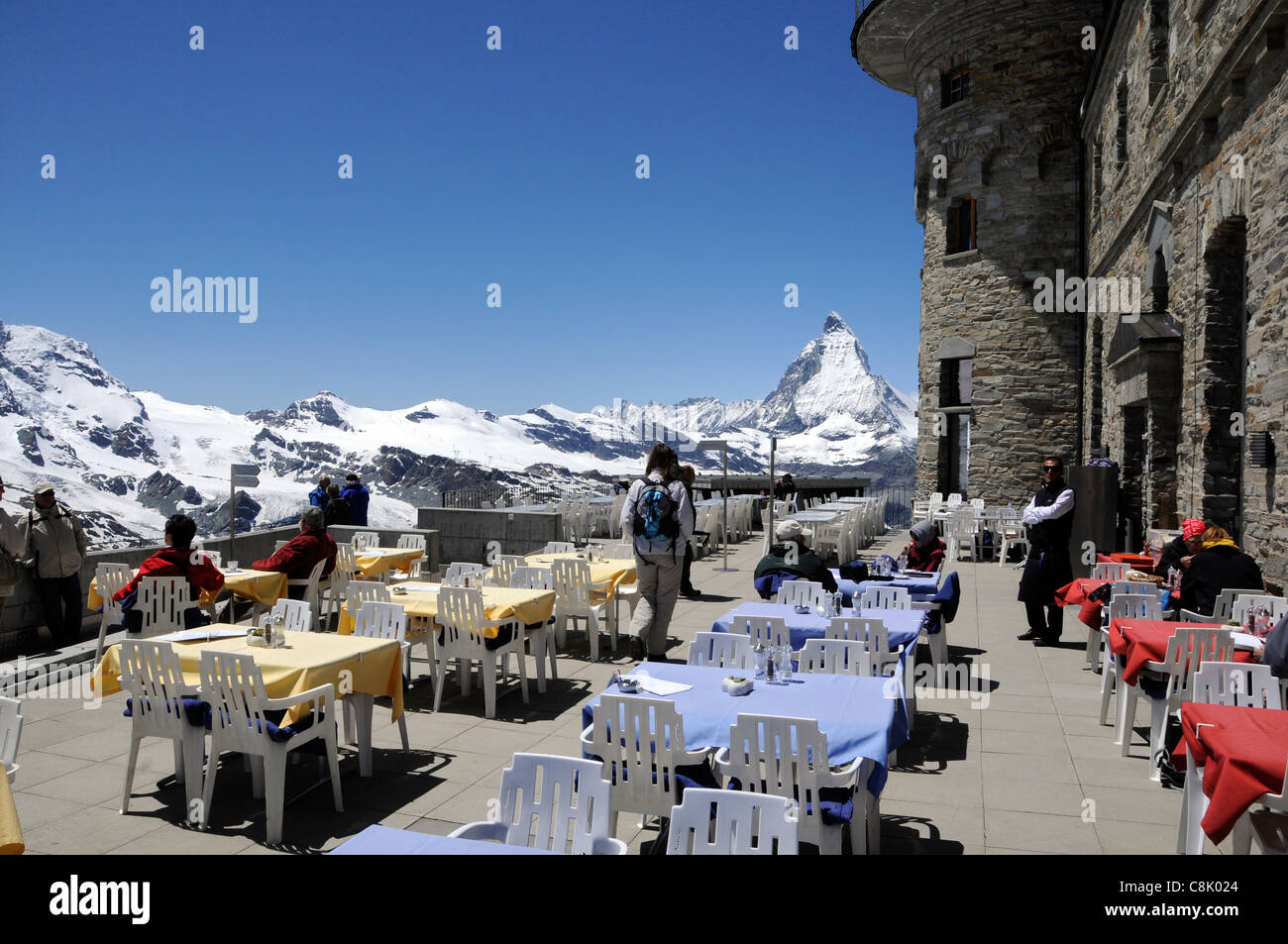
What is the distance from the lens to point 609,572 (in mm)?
9242

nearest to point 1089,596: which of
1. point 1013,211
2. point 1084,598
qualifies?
point 1084,598

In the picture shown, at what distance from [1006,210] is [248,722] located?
18.1 m

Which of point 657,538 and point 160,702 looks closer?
point 160,702

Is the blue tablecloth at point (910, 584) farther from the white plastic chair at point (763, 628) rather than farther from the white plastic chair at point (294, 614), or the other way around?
the white plastic chair at point (294, 614)

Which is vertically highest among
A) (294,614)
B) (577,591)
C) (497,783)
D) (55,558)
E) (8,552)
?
(8,552)

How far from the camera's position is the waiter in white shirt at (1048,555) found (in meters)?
8.97

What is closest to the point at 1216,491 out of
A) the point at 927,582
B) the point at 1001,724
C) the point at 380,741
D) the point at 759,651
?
the point at 927,582

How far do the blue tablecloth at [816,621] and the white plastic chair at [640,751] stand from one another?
2.46 m

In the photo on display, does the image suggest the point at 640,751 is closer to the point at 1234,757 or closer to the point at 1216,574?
the point at 1234,757

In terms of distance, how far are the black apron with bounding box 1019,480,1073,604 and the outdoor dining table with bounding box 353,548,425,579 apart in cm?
689

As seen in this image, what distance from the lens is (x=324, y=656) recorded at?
5.21m

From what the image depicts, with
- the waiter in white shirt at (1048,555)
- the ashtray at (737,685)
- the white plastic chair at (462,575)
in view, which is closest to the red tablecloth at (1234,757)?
the ashtray at (737,685)

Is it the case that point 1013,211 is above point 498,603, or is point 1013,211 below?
above

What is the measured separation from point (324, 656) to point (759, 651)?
8.15 feet
